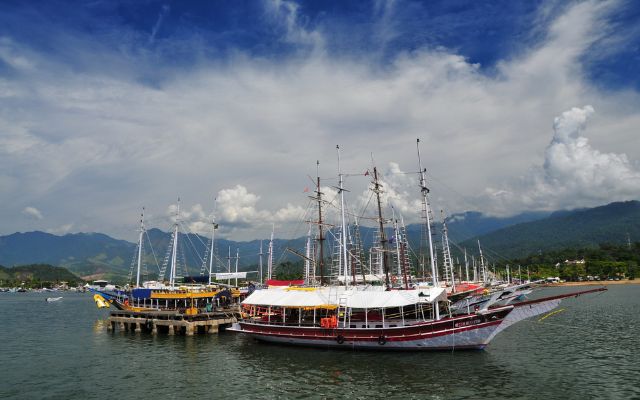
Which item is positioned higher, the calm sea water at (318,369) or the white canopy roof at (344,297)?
the white canopy roof at (344,297)

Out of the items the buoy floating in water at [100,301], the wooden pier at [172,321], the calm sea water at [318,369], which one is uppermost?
the buoy floating in water at [100,301]

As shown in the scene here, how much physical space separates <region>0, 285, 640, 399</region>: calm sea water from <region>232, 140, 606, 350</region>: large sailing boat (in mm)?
1255

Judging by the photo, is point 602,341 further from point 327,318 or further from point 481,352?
point 327,318

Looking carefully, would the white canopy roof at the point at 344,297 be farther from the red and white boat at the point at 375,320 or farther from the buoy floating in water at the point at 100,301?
the buoy floating in water at the point at 100,301

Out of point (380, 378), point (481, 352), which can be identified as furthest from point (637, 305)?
point (380, 378)

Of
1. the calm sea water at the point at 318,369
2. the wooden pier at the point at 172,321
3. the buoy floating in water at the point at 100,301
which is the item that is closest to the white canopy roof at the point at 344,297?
the calm sea water at the point at 318,369

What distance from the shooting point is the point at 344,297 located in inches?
1857

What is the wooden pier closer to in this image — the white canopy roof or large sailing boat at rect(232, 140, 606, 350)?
large sailing boat at rect(232, 140, 606, 350)

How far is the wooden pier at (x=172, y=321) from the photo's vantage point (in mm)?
59406

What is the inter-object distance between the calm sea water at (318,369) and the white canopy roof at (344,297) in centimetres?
492

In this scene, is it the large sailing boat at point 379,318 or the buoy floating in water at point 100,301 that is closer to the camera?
the large sailing boat at point 379,318

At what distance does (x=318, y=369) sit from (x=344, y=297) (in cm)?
1052

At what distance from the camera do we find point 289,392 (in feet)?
103

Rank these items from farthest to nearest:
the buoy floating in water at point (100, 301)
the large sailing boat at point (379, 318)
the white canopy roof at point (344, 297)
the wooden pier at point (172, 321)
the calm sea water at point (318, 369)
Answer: the buoy floating in water at point (100, 301) < the wooden pier at point (172, 321) < the white canopy roof at point (344, 297) < the large sailing boat at point (379, 318) < the calm sea water at point (318, 369)
